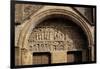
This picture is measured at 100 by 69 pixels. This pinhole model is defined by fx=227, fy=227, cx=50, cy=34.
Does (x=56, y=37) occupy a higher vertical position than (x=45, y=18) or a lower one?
lower

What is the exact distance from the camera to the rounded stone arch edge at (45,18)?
242cm

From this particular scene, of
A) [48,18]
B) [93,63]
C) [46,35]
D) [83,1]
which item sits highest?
[83,1]

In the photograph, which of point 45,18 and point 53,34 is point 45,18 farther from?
point 53,34

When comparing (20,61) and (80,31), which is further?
(80,31)

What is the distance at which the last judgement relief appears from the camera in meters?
2.42

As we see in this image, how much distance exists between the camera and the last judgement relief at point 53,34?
2422 mm

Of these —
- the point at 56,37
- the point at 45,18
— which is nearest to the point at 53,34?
the point at 56,37

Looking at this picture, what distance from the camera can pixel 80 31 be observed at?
263cm

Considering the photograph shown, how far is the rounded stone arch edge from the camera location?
2424 millimetres

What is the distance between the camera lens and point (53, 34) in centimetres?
255

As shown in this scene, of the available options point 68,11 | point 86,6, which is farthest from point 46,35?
point 86,6

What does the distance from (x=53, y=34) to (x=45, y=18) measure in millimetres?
204

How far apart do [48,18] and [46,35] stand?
190 millimetres

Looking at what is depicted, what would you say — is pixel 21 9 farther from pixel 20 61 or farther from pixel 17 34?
pixel 20 61
